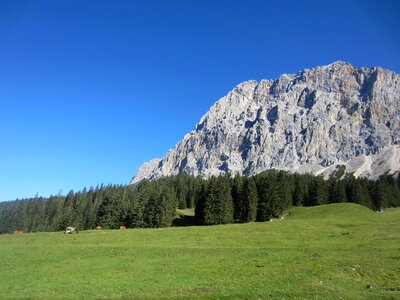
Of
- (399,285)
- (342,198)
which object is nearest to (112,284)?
(399,285)

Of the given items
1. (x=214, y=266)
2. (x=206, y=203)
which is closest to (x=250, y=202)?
(x=206, y=203)

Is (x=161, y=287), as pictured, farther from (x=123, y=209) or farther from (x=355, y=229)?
(x=123, y=209)

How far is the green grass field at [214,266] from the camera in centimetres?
2516

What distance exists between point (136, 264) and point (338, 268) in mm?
21436

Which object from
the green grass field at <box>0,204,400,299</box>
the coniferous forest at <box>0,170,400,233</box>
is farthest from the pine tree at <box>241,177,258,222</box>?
the green grass field at <box>0,204,400,299</box>

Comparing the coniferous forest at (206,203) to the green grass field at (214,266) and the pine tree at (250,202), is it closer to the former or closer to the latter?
the pine tree at (250,202)

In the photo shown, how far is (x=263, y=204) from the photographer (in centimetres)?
10269

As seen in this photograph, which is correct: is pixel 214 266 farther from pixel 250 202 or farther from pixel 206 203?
pixel 206 203

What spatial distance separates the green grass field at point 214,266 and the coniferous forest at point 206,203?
45.1m

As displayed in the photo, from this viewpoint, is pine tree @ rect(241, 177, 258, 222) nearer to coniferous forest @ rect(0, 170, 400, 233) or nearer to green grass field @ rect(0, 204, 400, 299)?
coniferous forest @ rect(0, 170, 400, 233)

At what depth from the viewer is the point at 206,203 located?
105m

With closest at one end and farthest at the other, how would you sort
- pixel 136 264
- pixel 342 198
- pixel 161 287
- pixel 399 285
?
pixel 399 285, pixel 161 287, pixel 136 264, pixel 342 198

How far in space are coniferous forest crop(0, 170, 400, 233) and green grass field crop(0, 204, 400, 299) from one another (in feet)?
148

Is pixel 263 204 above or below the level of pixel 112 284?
above
